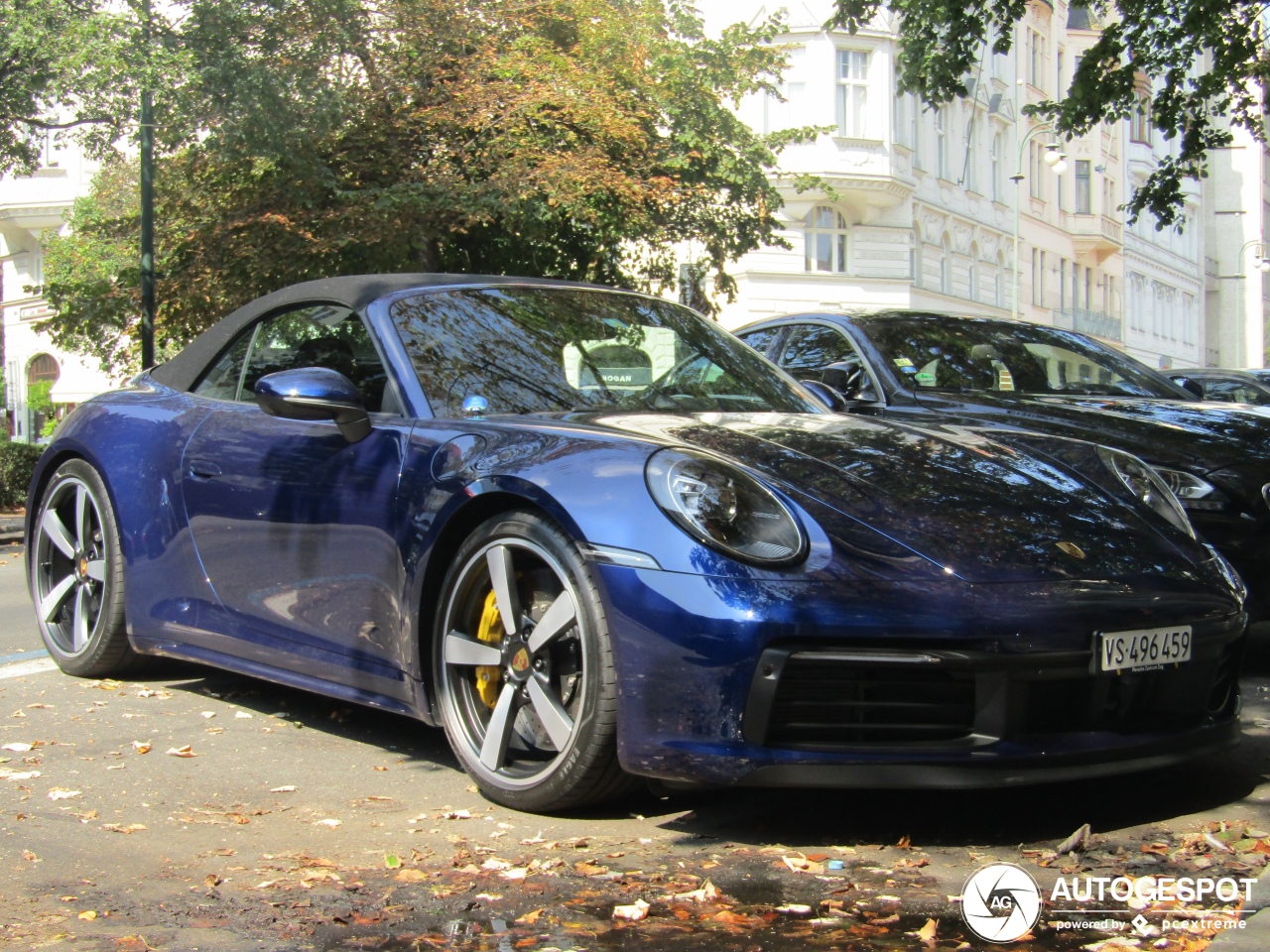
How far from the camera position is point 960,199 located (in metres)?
45.4

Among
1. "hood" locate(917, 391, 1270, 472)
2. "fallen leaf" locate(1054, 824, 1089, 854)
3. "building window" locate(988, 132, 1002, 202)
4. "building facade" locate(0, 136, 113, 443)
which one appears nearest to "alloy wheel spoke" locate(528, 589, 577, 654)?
"fallen leaf" locate(1054, 824, 1089, 854)

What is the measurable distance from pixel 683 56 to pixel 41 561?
20.0 metres

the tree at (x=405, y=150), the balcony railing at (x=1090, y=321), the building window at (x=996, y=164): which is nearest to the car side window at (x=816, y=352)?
the tree at (x=405, y=150)

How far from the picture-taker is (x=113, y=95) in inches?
692

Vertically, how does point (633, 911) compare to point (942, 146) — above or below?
below

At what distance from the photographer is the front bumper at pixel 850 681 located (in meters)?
3.38

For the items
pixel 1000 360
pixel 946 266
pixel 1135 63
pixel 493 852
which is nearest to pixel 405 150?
pixel 1135 63

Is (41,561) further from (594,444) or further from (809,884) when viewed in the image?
(809,884)

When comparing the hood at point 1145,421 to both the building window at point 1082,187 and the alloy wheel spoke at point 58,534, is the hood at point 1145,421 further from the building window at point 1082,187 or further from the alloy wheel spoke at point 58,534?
the building window at point 1082,187

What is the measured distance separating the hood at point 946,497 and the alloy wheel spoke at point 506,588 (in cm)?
45

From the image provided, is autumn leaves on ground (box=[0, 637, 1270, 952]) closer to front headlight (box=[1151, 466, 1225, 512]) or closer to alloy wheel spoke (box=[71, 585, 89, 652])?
alloy wheel spoke (box=[71, 585, 89, 652])

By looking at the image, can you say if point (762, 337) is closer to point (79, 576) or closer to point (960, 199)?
point (79, 576)

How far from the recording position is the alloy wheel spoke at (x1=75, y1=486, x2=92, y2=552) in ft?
18.4

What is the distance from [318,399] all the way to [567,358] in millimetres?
751
